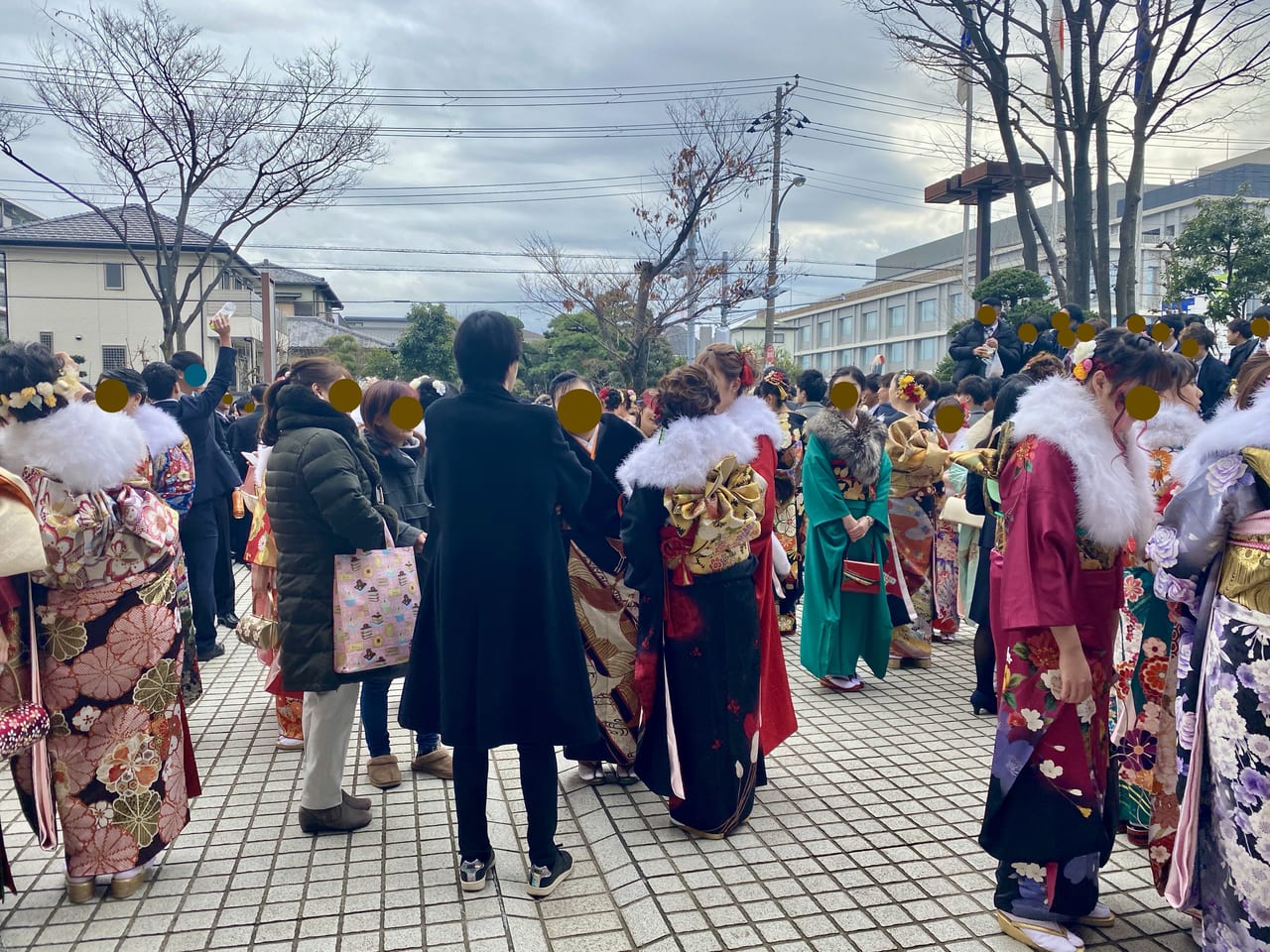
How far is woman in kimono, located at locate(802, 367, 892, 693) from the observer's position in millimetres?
5395

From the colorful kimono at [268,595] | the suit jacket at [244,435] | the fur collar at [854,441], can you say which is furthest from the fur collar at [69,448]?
the suit jacket at [244,435]

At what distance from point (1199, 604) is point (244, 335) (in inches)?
1596

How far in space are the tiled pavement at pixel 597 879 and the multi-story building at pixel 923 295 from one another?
26.0 metres

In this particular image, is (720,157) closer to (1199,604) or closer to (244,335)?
(1199,604)

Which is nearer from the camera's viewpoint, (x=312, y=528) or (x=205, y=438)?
(x=312, y=528)

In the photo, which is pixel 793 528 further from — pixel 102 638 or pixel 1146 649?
pixel 102 638

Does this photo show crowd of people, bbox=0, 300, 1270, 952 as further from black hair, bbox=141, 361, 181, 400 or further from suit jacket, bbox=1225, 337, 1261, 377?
suit jacket, bbox=1225, 337, 1261, 377

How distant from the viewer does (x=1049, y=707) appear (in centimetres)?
273

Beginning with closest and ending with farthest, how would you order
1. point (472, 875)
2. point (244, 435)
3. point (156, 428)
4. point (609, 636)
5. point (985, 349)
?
point (472, 875) < point (609, 636) < point (156, 428) < point (985, 349) < point (244, 435)

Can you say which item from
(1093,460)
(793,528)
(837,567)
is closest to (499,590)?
(1093,460)

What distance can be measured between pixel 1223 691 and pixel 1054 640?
0.45m

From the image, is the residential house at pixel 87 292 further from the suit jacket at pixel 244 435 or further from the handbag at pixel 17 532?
the handbag at pixel 17 532

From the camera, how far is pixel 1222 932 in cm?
247

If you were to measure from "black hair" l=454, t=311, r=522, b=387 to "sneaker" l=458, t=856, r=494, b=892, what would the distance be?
1.71 meters
